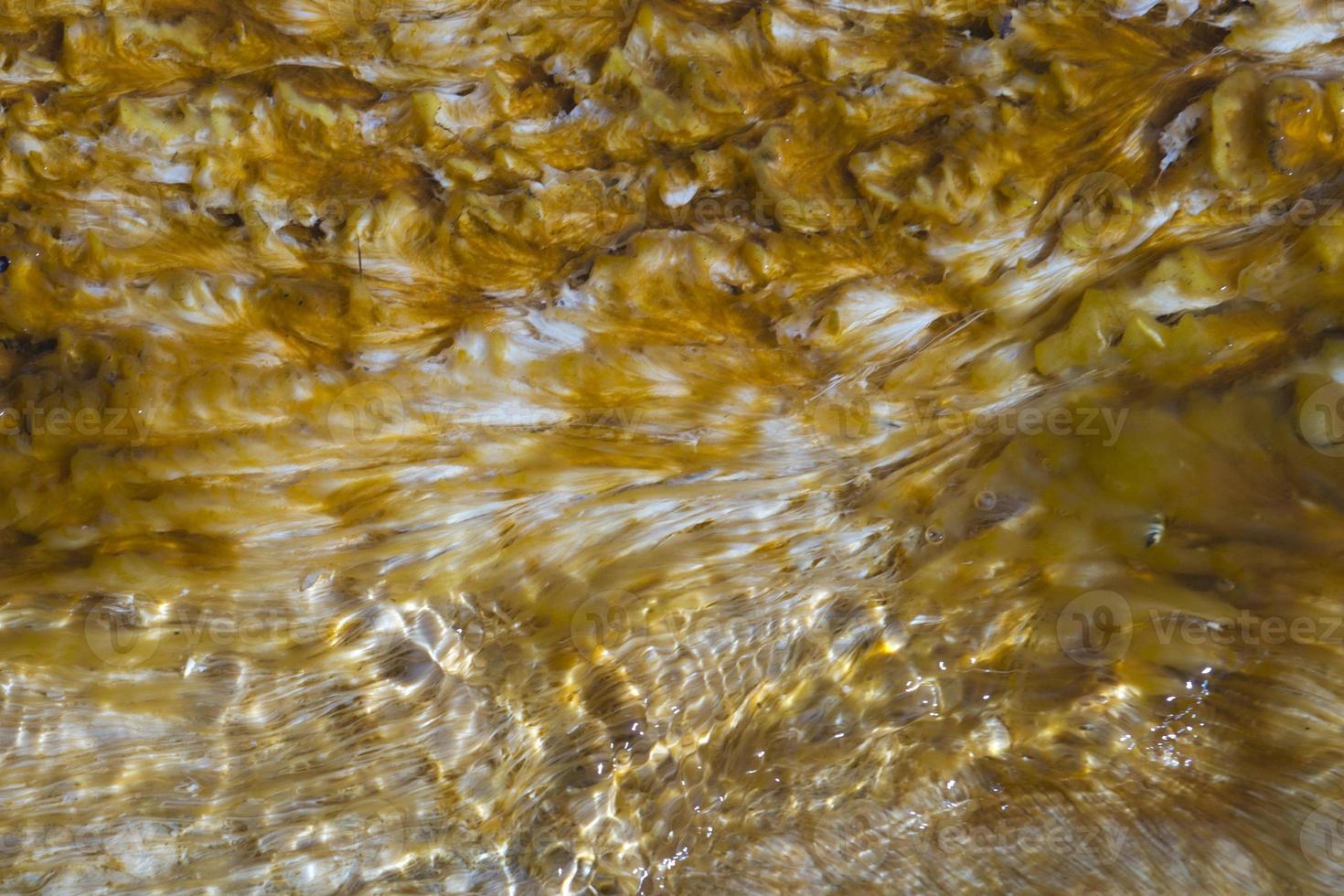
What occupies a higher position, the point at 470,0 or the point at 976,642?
the point at 470,0

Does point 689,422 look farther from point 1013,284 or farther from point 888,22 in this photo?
point 888,22

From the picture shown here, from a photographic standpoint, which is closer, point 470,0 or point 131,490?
point 131,490

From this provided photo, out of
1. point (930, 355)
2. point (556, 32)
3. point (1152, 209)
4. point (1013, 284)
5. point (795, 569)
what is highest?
point (556, 32)

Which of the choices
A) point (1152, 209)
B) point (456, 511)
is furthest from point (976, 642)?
point (456, 511)

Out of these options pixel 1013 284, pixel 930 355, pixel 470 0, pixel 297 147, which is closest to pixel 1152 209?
pixel 1013 284

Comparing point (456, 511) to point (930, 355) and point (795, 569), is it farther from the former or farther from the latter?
point (930, 355)

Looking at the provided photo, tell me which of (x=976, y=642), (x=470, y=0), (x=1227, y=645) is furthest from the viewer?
(x=470, y=0)

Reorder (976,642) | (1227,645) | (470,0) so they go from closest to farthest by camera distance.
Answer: (1227,645) < (976,642) < (470,0)
